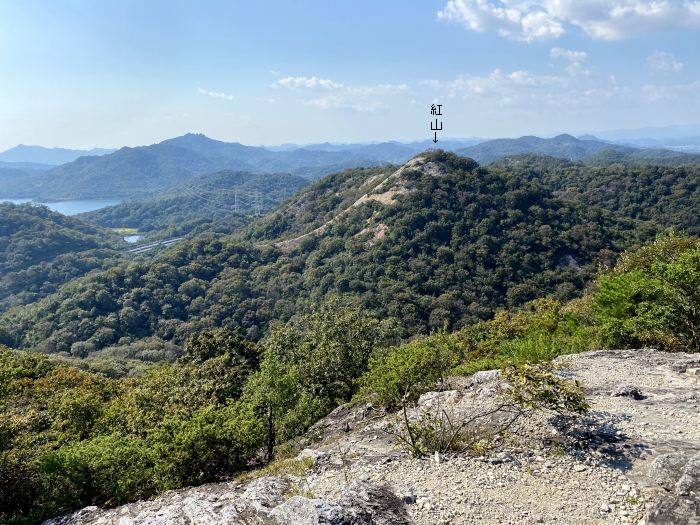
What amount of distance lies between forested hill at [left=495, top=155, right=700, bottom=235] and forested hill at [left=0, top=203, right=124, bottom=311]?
488 ft

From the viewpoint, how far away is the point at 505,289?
77.6m

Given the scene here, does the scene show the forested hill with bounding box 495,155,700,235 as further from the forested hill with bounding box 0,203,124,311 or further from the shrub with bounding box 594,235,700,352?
the forested hill with bounding box 0,203,124,311

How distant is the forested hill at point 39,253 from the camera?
135m

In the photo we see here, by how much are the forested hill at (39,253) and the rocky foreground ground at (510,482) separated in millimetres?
147833

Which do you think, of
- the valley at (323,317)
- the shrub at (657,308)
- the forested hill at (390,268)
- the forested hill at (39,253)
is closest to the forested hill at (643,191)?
the valley at (323,317)

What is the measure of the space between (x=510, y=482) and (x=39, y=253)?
622 ft

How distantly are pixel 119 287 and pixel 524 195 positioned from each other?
95026mm

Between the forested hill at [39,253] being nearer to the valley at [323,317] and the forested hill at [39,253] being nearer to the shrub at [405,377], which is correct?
the valley at [323,317]

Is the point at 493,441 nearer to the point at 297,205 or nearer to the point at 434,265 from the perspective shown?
the point at 434,265

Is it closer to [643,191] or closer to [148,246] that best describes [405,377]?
[643,191]

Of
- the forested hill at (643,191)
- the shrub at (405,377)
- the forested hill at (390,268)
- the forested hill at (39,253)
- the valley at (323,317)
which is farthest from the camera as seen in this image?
the forested hill at (39,253)

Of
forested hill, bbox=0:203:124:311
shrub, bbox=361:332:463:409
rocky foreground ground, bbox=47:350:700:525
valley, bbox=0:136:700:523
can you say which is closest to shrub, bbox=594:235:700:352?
valley, bbox=0:136:700:523

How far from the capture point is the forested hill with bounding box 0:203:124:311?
443ft

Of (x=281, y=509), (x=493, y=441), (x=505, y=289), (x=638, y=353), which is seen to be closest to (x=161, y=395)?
(x=281, y=509)
